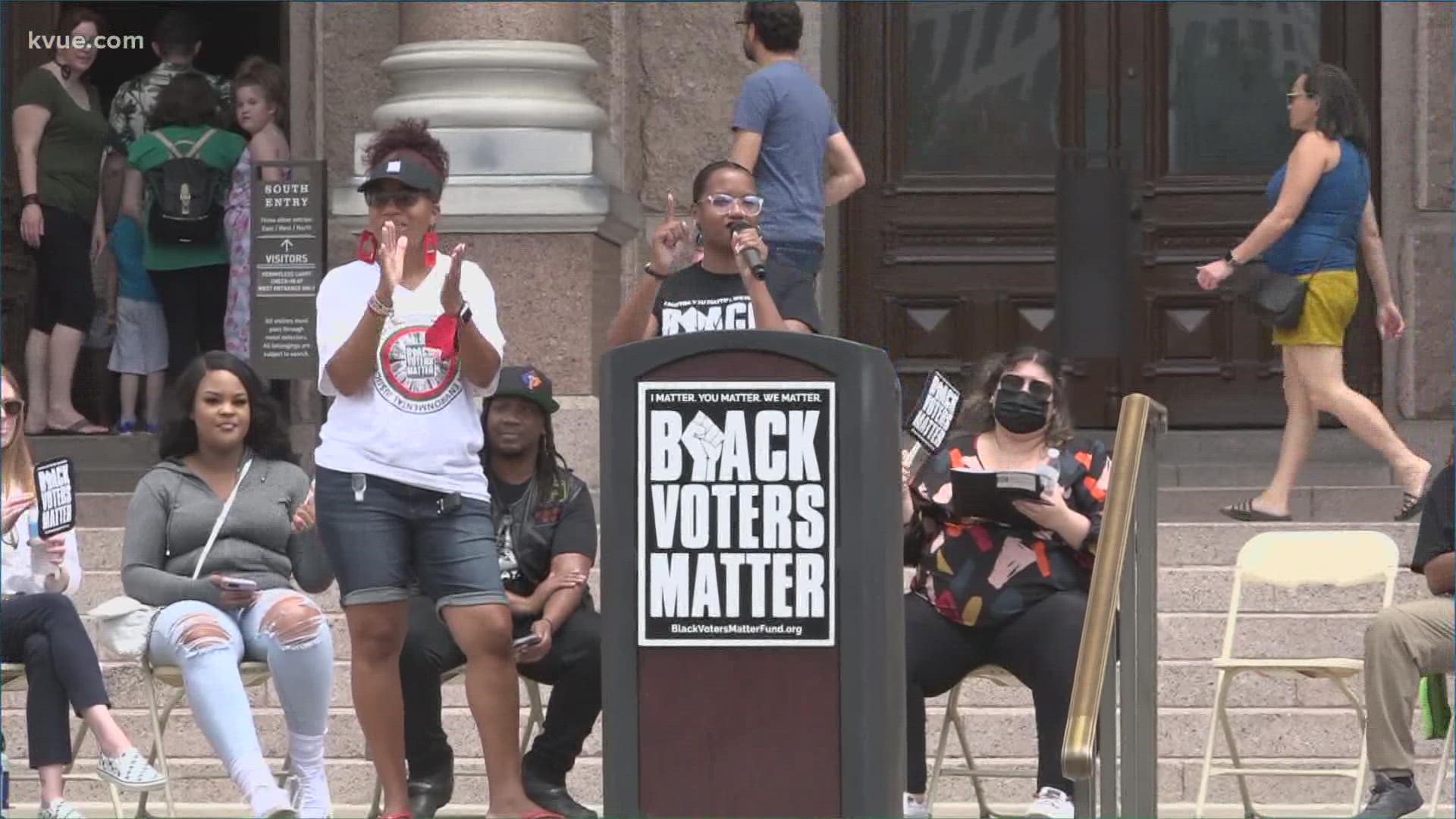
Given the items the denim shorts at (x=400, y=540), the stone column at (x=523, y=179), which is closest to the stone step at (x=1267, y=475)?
the stone column at (x=523, y=179)

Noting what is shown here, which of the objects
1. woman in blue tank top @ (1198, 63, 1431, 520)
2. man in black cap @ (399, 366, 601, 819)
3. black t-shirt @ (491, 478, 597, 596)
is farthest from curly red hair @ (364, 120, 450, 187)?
woman in blue tank top @ (1198, 63, 1431, 520)

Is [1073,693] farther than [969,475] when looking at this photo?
No

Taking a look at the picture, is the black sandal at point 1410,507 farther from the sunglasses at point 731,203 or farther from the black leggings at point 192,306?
the black leggings at point 192,306

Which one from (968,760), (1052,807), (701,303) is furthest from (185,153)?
(1052,807)

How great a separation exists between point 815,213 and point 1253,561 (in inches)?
70.4

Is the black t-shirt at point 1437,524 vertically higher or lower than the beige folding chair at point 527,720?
higher

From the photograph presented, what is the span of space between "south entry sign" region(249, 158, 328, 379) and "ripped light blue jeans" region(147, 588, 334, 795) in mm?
2603

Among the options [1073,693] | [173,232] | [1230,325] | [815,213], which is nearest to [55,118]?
[173,232]

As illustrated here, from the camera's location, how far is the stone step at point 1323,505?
10484mm

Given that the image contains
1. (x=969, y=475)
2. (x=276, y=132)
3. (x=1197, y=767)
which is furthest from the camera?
(x=276, y=132)

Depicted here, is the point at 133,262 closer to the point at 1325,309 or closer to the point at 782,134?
the point at 782,134

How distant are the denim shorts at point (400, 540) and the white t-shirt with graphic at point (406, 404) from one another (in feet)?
0.14

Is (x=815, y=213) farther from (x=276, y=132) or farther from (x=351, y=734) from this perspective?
(x=276, y=132)

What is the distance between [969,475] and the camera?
754cm
